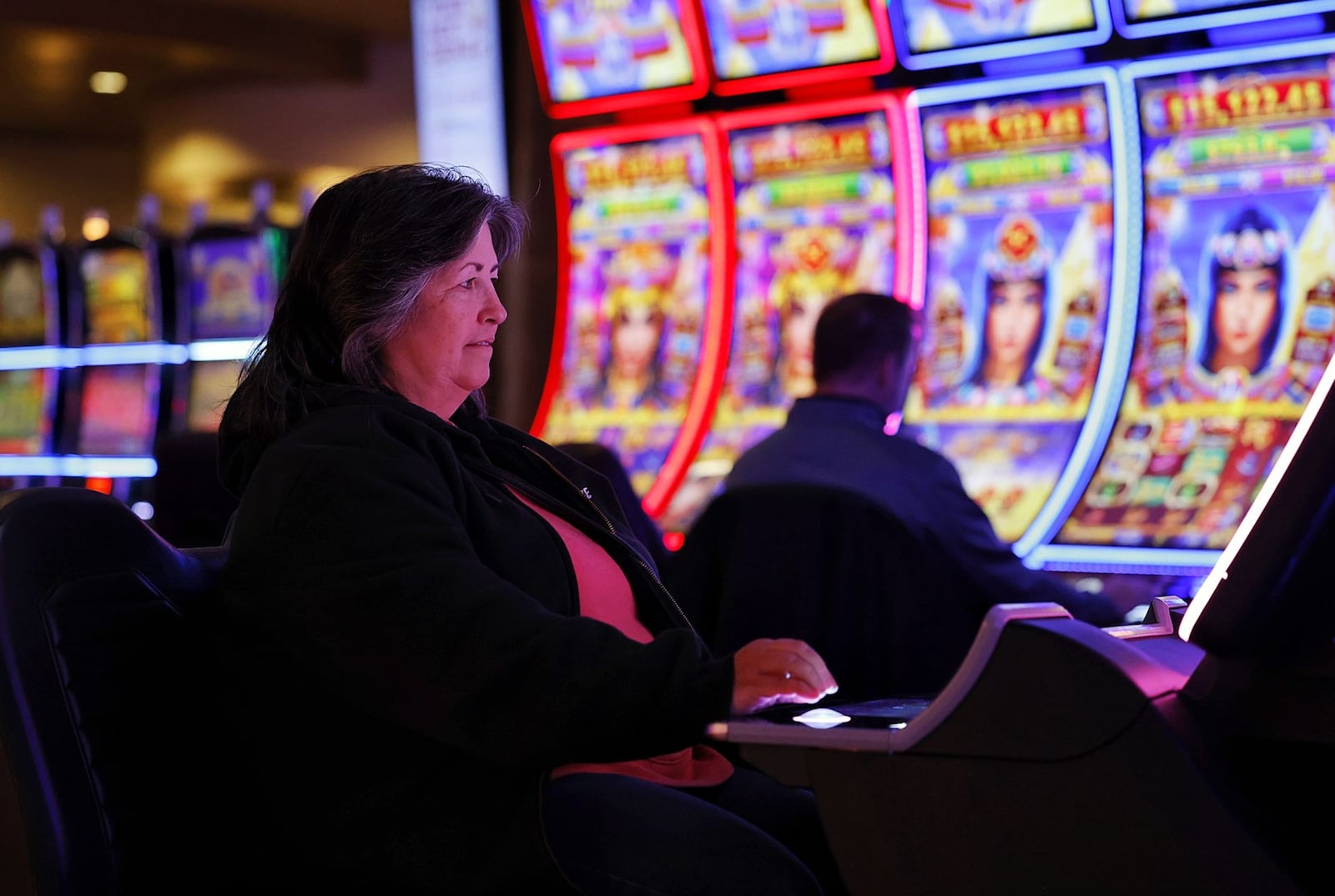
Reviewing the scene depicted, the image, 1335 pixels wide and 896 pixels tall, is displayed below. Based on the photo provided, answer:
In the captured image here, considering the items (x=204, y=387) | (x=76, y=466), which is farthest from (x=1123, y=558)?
(x=76, y=466)

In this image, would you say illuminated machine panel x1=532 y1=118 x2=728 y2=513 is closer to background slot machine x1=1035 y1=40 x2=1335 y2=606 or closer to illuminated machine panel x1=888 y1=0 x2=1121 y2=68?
illuminated machine panel x1=888 y1=0 x2=1121 y2=68

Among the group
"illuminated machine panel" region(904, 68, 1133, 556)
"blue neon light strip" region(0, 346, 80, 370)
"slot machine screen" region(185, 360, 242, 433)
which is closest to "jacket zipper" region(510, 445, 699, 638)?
"illuminated machine panel" region(904, 68, 1133, 556)

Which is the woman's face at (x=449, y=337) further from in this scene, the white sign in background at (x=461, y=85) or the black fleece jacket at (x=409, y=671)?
the white sign in background at (x=461, y=85)

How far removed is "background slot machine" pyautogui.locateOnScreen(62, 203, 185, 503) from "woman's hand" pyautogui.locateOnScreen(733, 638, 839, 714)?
16.2ft

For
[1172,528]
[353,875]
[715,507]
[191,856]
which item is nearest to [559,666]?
[353,875]

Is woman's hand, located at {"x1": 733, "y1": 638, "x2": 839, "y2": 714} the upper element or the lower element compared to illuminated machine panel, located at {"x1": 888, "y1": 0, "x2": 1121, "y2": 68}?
lower

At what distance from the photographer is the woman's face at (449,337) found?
1.53 m

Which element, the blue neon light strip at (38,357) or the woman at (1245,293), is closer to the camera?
the woman at (1245,293)

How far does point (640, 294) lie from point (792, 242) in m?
0.46

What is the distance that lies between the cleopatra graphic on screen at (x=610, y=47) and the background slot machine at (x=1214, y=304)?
1143mm

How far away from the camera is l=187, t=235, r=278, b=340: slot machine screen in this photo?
5457 millimetres

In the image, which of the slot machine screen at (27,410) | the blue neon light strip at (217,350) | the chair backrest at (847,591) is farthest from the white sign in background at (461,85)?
the slot machine screen at (27,410)

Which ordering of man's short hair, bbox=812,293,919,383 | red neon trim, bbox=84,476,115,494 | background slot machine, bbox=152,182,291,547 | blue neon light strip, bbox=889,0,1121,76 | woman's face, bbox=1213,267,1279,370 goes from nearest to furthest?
man's short hair, bbox=812,293,919,383 < woman's face, bbox=1213,267,1279,370 < blue neon light strip, bbox=889,0,1121,76 < background slot machine, bbox=152,182,291,547 < red neon trim, bbox=84,476,115,494

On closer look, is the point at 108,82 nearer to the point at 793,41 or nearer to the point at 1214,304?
the point at 793,41
